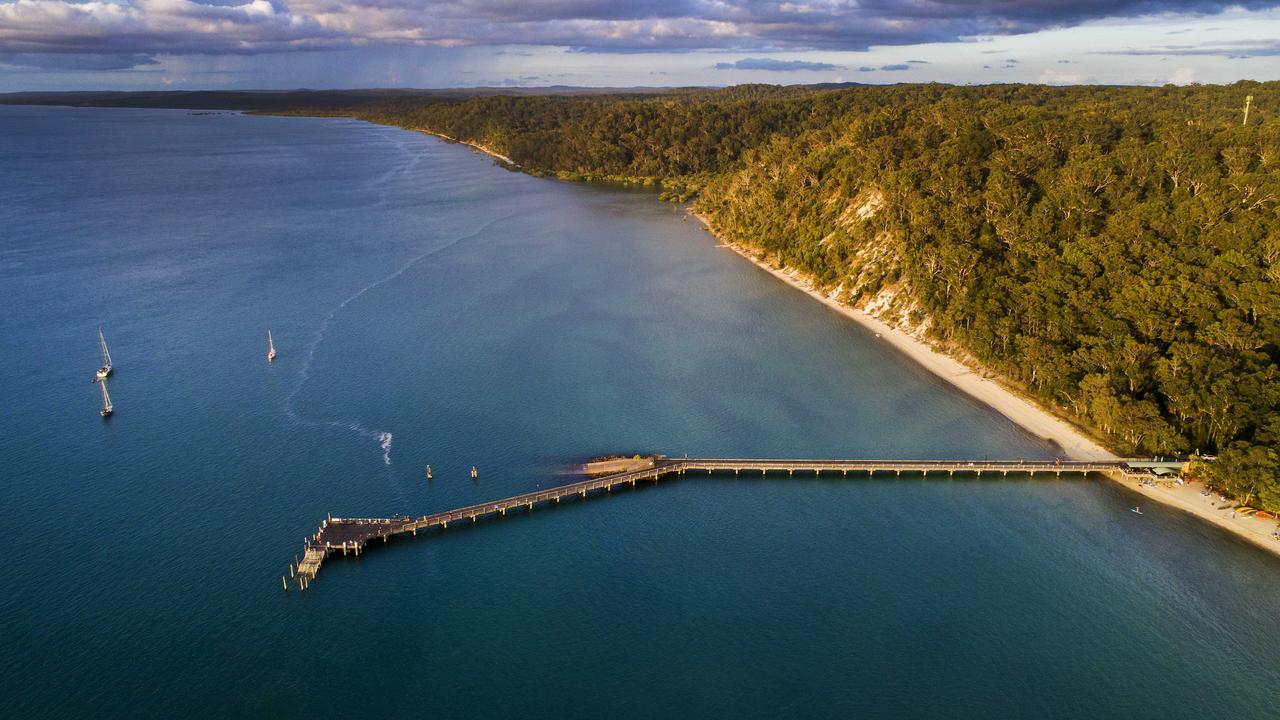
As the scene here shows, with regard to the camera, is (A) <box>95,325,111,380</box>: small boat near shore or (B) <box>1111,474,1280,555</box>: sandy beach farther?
(A) <box>95,325,111,380</box>: small boat near shore

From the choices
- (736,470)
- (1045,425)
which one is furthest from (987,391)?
(736,470)

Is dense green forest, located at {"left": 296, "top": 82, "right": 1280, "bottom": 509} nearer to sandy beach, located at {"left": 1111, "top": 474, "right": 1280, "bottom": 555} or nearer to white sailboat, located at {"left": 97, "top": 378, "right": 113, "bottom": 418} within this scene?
sandy beach, located at {"left": 1111, "top": 474, "right": 1280, "bottom": 555}

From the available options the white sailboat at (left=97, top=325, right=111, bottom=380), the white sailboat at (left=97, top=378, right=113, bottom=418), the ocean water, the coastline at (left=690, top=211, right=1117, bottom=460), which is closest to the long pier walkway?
the ocean water

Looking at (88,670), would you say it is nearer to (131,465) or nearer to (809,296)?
(131,465)

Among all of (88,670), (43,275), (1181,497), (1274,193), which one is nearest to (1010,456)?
(1181,497)

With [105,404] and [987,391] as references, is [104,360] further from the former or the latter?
[987,391]

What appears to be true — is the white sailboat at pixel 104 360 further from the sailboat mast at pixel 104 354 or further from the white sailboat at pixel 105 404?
Result: the white sailboat at pixel 105 404
